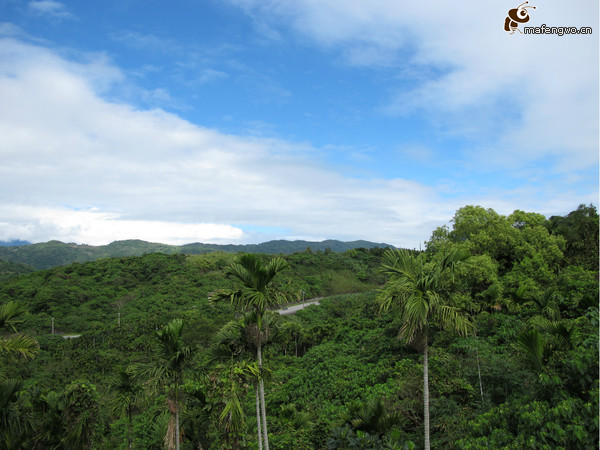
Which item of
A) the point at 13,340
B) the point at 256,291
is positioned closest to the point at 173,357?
the point at 256,291

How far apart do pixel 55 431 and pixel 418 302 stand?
44.8 ft

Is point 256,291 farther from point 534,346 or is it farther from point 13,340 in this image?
point 534,346

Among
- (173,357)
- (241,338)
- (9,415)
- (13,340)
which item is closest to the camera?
(13,340)

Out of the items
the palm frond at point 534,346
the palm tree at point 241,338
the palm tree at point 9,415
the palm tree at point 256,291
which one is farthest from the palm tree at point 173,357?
the palm frond at point 534,346

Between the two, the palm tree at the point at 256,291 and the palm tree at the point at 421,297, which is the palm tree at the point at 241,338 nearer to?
the palm tree at the point at 256,291

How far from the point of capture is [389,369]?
15445 millimetres

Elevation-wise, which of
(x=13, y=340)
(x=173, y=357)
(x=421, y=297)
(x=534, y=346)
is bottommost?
(x=173, y=357)

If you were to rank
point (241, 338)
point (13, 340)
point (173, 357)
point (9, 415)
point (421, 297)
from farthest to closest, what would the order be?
point (9, 415) < point (173, 357) < point (241, 338) < point (421, 297) < point (13, 340)

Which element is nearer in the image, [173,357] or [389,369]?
[173,357]

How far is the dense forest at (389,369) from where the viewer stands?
7289mm

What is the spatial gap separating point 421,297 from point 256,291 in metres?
3.69

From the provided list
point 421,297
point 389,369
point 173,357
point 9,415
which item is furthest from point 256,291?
point 389,369

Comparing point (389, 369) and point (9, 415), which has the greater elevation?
point (9, 415)

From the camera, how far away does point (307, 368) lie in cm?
2212
